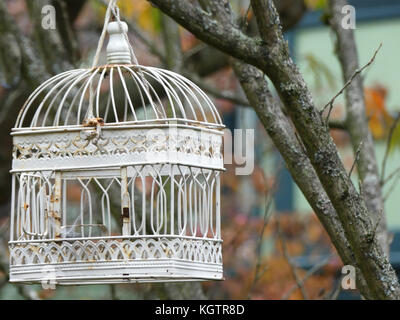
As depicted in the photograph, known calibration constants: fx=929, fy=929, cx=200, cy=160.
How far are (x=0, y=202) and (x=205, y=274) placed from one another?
3560 millimetres

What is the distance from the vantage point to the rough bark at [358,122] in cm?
464

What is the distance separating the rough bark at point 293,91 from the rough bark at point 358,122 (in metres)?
1.31

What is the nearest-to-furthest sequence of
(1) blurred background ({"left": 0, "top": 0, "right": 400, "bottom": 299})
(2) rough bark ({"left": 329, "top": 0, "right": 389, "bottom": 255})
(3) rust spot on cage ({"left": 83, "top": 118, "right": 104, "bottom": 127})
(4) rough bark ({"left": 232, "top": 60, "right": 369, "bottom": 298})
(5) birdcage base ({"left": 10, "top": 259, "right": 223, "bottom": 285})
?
(5) birdcage base ({"left": 10, "top": 259, "right": 223, "bottom": 285}) → (3) rust spot on cage ({"left": 83, "top": 118, "right": 104, "bottom": 127}) → (4) rough bark ({"left": 232, "top": 60, "right": 369, "bottom": 298}) → (2) rough bark ({"left": 329, "top": 0, "right": 389, "bottom": 255}) → (1) blurred background ({"left": 0, "top": 0, "right": 400, "bottom": 299})

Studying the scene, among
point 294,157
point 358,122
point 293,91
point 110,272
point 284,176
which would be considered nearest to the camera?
point 110,272

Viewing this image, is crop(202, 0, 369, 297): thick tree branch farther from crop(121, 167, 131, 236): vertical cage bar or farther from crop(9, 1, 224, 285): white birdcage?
crop(121, 167, 131, 236): vertical cage bar

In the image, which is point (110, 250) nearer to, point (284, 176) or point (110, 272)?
point (110, 272)

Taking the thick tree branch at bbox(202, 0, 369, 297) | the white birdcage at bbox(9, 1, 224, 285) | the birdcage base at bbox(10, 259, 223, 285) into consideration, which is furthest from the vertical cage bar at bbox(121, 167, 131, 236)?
the thick tree branch at bbox(202, 0, 369, 297)

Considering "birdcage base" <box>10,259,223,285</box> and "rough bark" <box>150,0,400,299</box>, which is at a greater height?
"rough bark" <box>150,0,400,299</box>

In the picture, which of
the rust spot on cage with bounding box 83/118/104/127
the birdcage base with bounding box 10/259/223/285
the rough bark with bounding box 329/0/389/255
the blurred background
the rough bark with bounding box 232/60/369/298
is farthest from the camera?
the blurred background

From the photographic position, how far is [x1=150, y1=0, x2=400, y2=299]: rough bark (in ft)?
10.2

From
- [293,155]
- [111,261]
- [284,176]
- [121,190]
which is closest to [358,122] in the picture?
[293,155]

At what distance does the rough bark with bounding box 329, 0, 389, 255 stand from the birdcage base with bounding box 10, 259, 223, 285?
1.61m

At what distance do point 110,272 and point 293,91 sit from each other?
0.86m

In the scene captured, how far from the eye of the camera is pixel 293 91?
3.13 m
